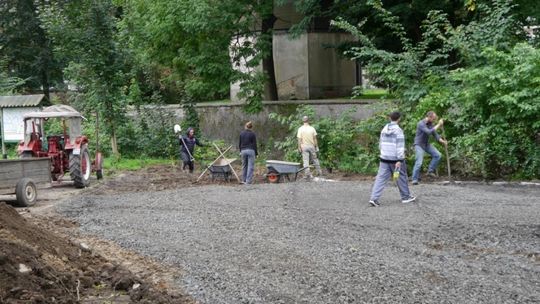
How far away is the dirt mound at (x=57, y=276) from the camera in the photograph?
6688 millimetres

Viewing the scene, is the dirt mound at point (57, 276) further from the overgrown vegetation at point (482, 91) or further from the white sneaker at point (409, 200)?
the overgrown vegetation at point (482, 91)

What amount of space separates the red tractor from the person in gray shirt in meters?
8.50

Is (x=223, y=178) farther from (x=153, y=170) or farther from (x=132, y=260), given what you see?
(x=132, y=260)

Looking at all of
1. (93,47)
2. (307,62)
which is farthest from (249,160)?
(307,62)

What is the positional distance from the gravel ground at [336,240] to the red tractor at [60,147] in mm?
2157

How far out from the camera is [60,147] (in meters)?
19.0

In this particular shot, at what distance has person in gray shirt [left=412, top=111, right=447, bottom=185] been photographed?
56.7 feet

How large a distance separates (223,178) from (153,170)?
4.09 metres

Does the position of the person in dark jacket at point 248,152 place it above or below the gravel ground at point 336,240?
above

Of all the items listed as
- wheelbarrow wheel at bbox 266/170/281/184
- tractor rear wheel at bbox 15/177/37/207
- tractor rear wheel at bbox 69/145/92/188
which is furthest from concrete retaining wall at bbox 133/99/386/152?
tractor rear wheel at bbox 15/177/37/207

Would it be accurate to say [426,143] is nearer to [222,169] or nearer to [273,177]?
[273,177]

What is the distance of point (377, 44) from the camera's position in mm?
24891

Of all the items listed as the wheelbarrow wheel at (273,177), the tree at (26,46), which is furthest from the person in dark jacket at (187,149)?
the tree at (26,46)

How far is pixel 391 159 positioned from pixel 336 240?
12.1 feet
